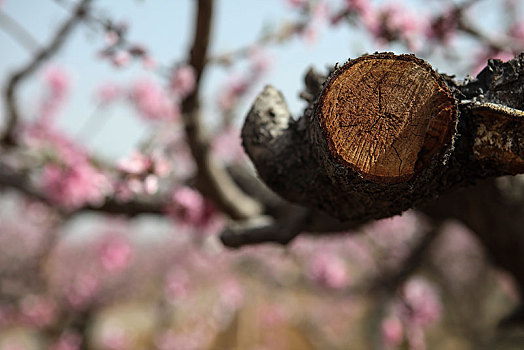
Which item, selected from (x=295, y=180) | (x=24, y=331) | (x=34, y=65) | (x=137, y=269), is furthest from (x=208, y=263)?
(x=295, y=180)

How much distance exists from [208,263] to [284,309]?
150 cm

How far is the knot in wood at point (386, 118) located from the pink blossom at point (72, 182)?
1.34 m

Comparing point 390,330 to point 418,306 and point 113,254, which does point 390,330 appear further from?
point 113,254

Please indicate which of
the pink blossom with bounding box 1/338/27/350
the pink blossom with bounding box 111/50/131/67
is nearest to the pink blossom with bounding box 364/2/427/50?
the pink blossom with bounding box 111/50/131/67

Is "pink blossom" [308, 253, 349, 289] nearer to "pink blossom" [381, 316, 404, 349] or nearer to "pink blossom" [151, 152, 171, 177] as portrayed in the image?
"pink blossom" [381, 316, 404, 349]

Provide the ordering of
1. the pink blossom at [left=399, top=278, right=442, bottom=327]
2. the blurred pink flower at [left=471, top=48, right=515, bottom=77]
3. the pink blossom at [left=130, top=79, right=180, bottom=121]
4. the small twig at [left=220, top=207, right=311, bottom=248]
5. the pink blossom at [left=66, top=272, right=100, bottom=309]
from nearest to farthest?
→ the small twig at [left=220, top=207, right=311, bottom=248] → the blurred pink flower at [left=471, top=48, right=515, bottom=77] → the pink blossom at [left=399, top=278, right=442, bottom=327] → the pink blossom at [left=130, top=79, right=180, bottom=121] → the pink blossom at [left=66, top=272, right=100, bottom=309]

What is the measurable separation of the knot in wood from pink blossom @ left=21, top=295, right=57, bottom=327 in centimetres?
415

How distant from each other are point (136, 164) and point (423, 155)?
33.0 inches

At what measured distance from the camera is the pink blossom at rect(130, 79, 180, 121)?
149 inches

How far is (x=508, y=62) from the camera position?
0.64 meters

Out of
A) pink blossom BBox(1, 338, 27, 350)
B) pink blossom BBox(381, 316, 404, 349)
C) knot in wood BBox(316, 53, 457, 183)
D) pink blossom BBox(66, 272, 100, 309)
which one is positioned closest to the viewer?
knot in wood BBox(316, 53, 457, 183)

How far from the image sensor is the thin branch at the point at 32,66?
137 centimetres

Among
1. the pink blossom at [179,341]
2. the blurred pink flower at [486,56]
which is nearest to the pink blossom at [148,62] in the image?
the blurred pink flower at [486,56]

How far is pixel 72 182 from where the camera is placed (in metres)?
1.63
